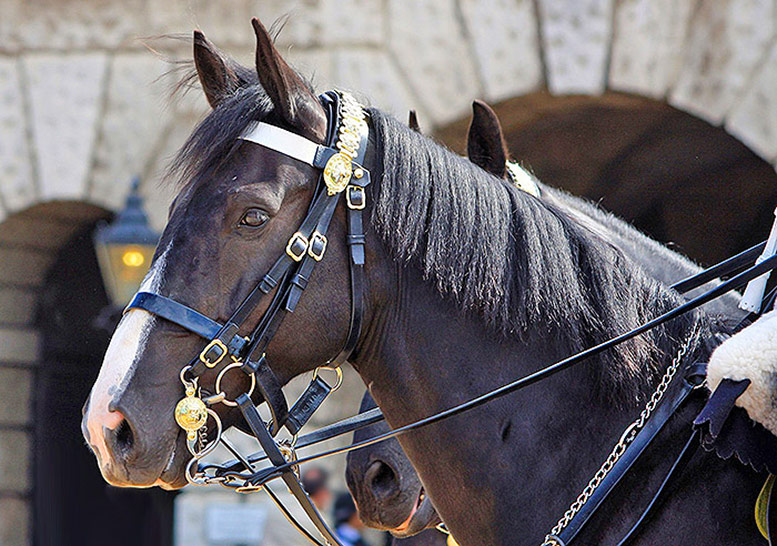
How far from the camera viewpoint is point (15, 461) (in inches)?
259

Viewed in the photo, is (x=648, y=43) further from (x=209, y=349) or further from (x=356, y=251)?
(x=209, y=349)

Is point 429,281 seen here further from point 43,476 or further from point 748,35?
point 43,476

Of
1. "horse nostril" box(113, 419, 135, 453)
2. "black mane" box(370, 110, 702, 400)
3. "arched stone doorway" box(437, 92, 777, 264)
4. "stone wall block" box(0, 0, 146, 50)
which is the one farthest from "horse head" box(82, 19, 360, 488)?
"stone wall block" box(0, 0, 146, 50)

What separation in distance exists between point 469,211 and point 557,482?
53cm

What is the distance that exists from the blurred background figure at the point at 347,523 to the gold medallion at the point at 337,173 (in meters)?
2.99

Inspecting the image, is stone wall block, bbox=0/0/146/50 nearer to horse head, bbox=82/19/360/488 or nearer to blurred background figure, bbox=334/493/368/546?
blurred background figure, bbox=334/493/368/546

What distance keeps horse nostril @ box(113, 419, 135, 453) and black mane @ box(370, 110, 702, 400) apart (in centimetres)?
59

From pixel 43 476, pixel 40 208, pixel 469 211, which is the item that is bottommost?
pixel 43 476

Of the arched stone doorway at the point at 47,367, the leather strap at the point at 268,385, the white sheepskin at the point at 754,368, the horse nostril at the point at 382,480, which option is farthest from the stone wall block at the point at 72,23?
the white sheepskin at the point at 754,368

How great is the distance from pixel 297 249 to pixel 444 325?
32cm

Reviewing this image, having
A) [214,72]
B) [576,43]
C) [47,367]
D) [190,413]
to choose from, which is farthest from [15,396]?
[190,413]

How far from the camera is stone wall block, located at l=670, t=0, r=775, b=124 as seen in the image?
18.3 ft

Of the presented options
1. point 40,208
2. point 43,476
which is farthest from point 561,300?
point 43,476

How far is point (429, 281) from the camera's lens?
7.50 feet
